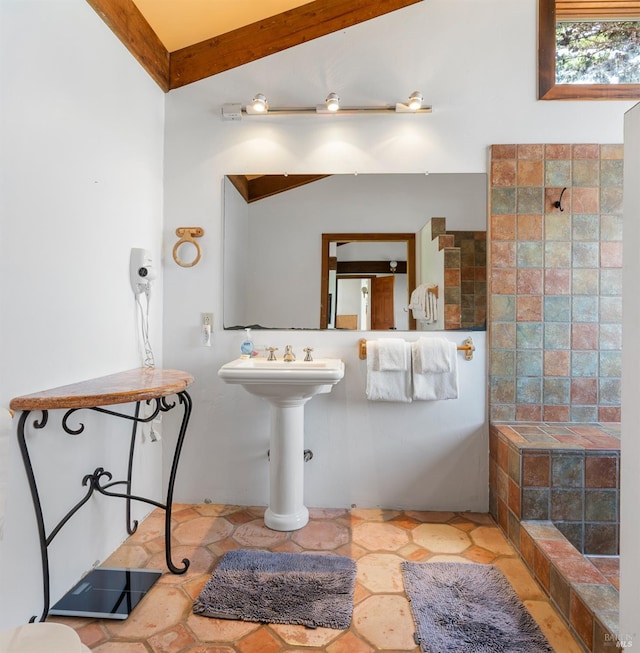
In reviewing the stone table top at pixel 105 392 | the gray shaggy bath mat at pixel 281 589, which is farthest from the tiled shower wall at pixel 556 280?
the stone table top at pixel 105 392

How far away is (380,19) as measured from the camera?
2.16 meters

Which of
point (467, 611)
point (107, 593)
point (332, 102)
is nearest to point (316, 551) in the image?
point (467, 611)

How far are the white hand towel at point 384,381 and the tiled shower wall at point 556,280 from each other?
51cm

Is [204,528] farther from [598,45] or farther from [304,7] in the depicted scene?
[598,45]

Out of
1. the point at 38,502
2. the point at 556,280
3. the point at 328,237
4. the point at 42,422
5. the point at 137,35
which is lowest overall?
the point at 38,502

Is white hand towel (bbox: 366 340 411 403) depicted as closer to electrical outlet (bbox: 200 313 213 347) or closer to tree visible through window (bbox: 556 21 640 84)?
electrical outlet (bbox: 200 313 213 347)

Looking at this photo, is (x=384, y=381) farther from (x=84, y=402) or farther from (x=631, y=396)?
(x=84, y=402)

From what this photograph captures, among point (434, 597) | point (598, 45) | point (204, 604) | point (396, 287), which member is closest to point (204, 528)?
point (204, 604)

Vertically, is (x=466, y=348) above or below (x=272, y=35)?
below

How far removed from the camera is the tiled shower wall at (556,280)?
2109 mm

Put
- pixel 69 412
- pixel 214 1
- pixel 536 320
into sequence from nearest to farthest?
pixel 69 412 < pixel 214 1 < pixel 536 320

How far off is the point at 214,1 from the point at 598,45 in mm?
1991

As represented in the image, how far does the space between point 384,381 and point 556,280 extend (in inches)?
40.9

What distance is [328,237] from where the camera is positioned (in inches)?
87.5
